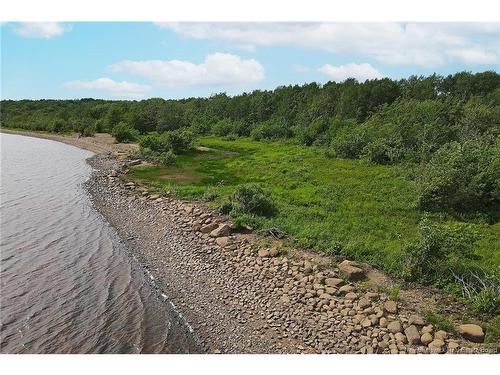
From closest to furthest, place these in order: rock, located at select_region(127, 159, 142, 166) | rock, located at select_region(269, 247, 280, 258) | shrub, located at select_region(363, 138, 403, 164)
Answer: rock, located at select_region(269, 247, 280, 258)
shrub, located at select_region(363, 138, 403, 164)
rock, located at select_region(127, 159, 142, 166)

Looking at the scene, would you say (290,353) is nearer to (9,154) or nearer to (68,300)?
(68,300)

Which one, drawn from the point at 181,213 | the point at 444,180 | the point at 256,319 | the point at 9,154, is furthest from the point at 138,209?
the point at 9,154

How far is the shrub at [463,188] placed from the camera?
2712cm

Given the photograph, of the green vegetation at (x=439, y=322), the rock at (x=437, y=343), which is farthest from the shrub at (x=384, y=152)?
the rock at (x=437, y=343)

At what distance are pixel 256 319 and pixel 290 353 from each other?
7.56 ft

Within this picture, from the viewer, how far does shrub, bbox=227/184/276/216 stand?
25828mm

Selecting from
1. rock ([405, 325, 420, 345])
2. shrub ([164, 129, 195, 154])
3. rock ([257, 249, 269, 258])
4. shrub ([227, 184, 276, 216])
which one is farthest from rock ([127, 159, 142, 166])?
rock ([405, 325, 420, 345])

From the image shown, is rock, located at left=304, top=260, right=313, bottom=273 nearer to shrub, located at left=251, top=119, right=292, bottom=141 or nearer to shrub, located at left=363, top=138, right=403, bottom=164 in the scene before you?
shrub, located at left=363, top=138, right=403, bottom=164

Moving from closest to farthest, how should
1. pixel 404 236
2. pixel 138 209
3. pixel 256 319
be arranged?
pixel 256 319 → pixel 404 236 → pixel 138 209

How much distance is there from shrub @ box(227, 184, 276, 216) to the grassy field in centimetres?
104

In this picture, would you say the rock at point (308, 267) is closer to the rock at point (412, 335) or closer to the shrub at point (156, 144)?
the rock at point (412, 335)

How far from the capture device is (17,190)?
1447 inches

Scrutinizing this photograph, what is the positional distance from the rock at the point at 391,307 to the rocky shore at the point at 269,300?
42 millimetres

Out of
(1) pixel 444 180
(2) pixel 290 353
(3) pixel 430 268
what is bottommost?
(2) pixel 290 353
